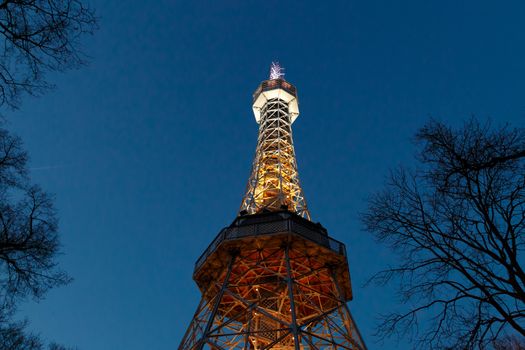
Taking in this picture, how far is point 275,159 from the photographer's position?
34.7m

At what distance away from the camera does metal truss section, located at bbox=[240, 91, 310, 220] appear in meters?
28.6

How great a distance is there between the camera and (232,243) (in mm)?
20891

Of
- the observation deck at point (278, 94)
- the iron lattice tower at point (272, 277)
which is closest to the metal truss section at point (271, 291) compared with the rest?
the iron lattice tower at point (272, 277)

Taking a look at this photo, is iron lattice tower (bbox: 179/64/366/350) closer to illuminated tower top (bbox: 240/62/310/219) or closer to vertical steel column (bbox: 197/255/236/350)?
vertical steel column (bbox: 197/255/236/350)

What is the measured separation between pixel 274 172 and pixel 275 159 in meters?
2.15

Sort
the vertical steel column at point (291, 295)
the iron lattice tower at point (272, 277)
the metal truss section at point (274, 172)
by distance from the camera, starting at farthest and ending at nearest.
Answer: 1. the metal truss section at point (274, 172)
2. the iron lattice tower at point (272, 277)
3. the vertical steel column at point (291, 295)

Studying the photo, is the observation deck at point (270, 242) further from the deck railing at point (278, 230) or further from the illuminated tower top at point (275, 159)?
the illuminated tower top at point (275, 159)

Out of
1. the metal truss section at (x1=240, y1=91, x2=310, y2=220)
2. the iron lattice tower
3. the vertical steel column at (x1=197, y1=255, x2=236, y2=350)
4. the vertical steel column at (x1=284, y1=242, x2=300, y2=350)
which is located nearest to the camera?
the vertical steel column at (x1=284, y1=242, x2=300, y2=350)

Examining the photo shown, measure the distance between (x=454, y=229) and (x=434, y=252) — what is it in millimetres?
594

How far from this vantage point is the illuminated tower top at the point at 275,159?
28.8 m

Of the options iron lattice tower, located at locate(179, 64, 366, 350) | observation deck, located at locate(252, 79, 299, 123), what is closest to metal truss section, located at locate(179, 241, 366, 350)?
iron lattice tower, located at locate(179, 64, 366, 350)

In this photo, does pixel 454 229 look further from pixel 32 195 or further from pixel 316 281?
pixel 316 281

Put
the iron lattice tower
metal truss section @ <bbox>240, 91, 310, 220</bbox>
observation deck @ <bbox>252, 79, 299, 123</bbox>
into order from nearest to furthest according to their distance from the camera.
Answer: the iron lattice tower
metal truss section @ <bbox>240, 91, 310, 220</bbox>
observation deck @ <bbox>252, 79, 299, 123</bbox>

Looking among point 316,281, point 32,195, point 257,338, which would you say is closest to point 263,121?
point 316,281
